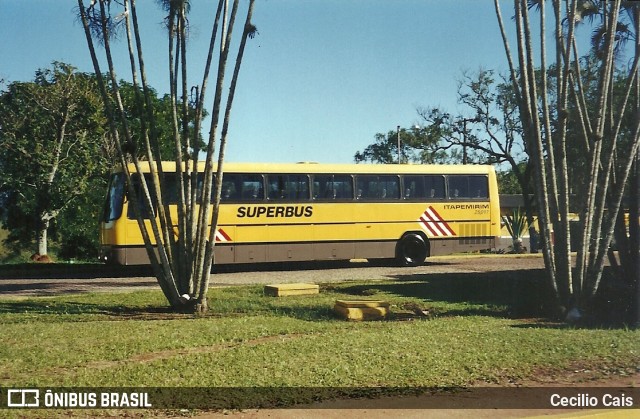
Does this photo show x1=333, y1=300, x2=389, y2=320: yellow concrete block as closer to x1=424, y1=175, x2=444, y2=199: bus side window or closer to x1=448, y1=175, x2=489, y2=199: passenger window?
x1=424, y1=175, x2=444, y2=199: bus side window

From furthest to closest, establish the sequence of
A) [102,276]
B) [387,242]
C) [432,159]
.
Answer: [432,159] → [387,242] → [102,276]

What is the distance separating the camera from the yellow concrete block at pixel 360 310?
11379 millimetres

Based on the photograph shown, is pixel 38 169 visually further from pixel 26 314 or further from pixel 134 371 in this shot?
pixel 134 371

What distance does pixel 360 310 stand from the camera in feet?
37.6

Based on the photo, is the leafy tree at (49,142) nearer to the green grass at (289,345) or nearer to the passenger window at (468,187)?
the passenger window at (468,187)

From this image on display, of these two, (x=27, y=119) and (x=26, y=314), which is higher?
(x=27, y=119)

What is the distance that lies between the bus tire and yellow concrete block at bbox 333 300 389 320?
10834 mm

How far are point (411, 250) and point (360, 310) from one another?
38.5 feet

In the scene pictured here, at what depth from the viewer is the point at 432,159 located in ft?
136

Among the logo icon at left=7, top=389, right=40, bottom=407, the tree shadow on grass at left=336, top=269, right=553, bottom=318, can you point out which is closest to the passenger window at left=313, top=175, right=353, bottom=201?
the tree shadow on grass at left=336, top=269, right=553, bottom=318

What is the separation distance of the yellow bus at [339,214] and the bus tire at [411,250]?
0.03m

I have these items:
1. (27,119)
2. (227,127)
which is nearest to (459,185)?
(227,127)

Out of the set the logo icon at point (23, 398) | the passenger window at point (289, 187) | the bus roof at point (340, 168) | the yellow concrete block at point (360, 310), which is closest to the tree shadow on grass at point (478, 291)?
the yellow concrete block at point (360, 310)

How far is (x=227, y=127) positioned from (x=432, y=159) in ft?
101
